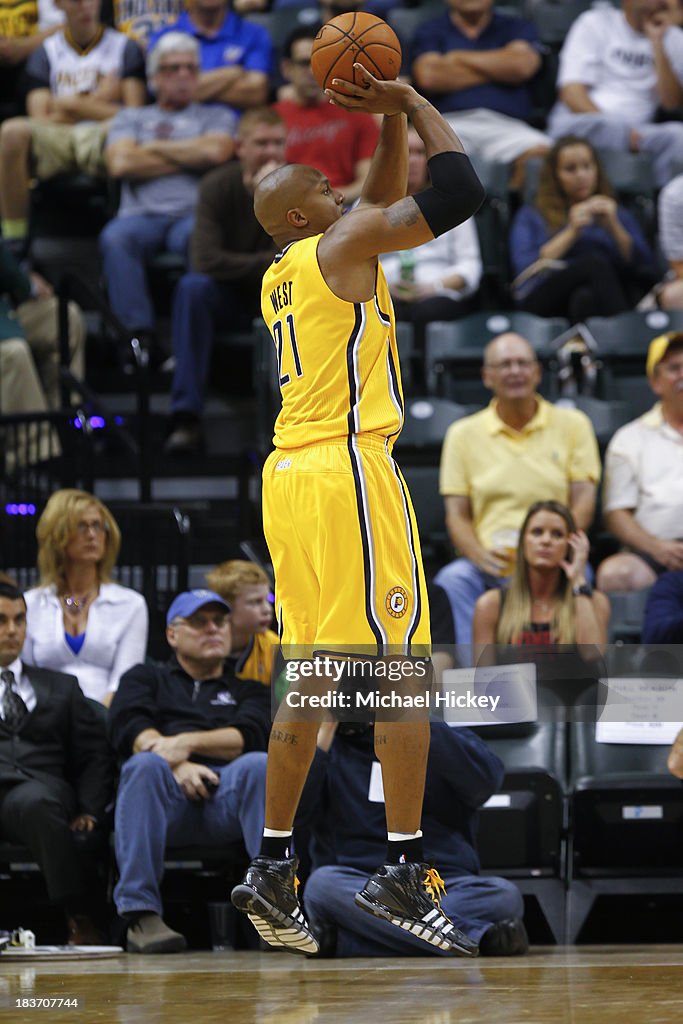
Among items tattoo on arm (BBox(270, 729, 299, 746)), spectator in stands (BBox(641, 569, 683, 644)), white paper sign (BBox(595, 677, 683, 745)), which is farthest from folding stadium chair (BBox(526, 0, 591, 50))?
tattoo on arm (BBox(270, 729, 299, 746))

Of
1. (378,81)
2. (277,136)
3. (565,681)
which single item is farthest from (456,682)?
(277,136)

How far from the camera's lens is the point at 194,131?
10.1 metres

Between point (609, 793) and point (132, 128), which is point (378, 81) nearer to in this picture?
point (609, 793)

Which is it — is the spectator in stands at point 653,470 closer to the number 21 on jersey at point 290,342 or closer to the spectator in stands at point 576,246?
the spectator in stands at point 576,246

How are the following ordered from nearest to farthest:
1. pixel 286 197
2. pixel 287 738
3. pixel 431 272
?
pixel 287 738 < pixel 286 197 < pixel 431 272

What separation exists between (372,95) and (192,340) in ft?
14.3

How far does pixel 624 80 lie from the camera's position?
36.0 feet

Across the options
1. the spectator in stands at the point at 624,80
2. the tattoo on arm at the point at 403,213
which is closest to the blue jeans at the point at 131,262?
the spectator in stands at the point at 624,80

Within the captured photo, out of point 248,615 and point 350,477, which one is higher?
point 350,477

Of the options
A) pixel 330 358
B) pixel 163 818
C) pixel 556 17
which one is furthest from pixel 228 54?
pixel 330 358

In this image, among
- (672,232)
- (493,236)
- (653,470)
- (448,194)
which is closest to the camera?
(448,194)

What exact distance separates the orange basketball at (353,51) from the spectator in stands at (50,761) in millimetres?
2820

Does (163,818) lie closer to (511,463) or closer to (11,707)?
(11,707)

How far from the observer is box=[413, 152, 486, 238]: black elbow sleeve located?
14.9 feet
